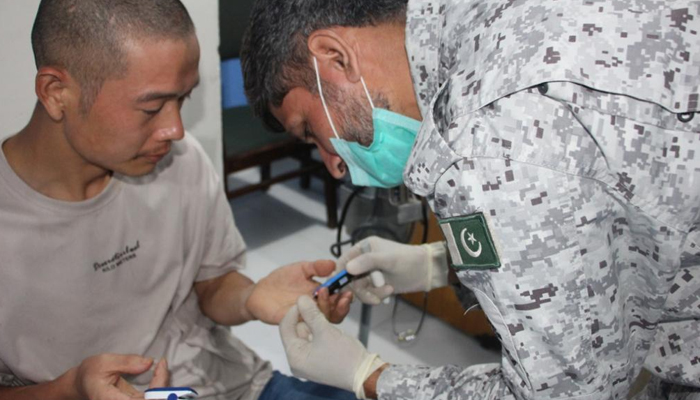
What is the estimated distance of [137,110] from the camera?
47.8 inches

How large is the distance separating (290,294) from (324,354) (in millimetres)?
223

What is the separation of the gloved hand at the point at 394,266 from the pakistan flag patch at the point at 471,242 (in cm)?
63

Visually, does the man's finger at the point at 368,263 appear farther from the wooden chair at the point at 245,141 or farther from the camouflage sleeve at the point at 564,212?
the wooden chair at the point at 245,141

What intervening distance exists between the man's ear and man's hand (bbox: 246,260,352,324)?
600 mm

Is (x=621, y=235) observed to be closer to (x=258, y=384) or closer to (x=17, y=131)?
(x=258, y=384)

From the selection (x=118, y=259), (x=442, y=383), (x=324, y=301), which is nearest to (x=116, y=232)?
(x=118, y=259)

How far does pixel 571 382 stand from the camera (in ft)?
3.16

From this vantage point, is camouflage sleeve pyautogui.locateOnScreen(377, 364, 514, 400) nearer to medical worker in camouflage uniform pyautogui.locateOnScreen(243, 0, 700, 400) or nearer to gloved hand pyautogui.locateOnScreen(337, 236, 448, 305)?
medical worker in camouflage uniform pyautogui.locateOnScreen(243, 0, 700, 400)

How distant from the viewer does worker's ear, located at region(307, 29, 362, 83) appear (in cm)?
106

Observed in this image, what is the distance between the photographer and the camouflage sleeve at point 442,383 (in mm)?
1183

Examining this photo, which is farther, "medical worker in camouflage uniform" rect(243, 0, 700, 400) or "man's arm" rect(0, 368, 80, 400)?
"man's arm" rect(0, 368, 80, 400)

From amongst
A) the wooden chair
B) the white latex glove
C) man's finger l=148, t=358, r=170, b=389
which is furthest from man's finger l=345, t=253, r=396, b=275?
the wooden chair

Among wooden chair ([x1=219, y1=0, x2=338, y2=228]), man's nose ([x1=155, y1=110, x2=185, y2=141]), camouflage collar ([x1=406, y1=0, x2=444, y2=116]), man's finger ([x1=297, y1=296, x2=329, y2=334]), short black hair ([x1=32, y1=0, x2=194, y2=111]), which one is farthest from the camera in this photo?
wooden chair ([x1=219, y1=0, x2=338, y2=228])

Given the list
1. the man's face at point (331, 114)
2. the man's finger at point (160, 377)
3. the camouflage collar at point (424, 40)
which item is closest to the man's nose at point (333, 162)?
the man's face at point (331, 114)
